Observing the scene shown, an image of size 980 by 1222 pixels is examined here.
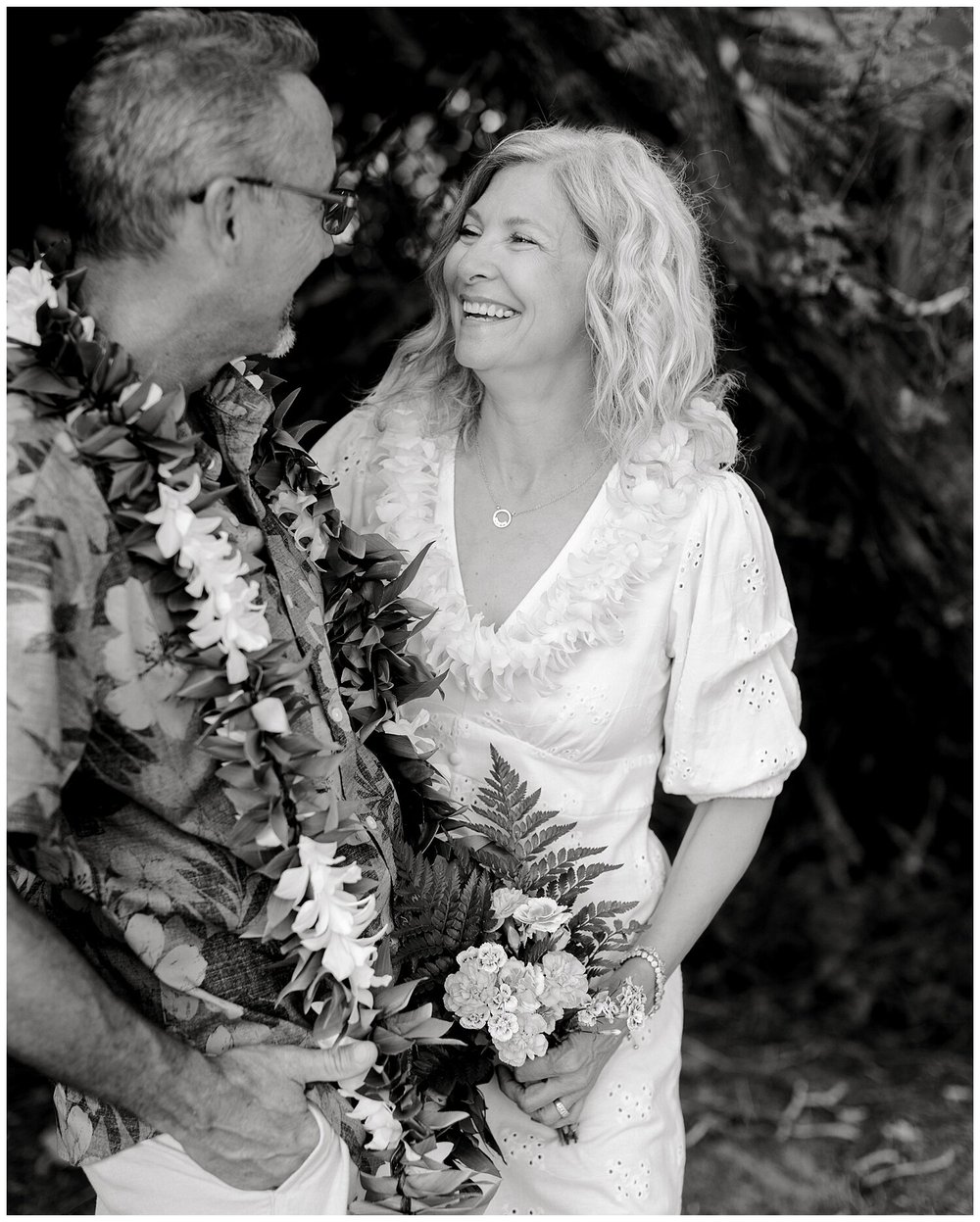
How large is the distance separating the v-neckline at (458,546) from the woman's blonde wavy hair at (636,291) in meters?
0.13

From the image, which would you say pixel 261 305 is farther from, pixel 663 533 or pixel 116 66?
pixel 663 533

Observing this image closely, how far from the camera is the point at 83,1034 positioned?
1312 mm

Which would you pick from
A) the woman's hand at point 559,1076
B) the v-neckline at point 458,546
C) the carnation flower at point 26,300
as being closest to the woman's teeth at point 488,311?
the v-neckline at point 458,546

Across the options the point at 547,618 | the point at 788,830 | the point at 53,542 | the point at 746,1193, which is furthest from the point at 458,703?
the point at 788,830

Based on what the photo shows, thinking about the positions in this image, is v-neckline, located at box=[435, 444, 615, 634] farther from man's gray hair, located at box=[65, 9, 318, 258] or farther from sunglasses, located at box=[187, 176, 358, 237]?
man's gray hair, located at box=[65, 9, 318, 258]

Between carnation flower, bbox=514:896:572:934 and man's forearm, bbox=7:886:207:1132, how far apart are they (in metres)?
0.55

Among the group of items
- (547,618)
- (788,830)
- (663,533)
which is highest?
(663,533)

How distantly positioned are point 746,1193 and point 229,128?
3337mm

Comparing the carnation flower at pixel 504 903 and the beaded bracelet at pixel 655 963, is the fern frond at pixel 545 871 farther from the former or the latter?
the beaded bracelet at pixel 655 963

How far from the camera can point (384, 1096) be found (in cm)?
161

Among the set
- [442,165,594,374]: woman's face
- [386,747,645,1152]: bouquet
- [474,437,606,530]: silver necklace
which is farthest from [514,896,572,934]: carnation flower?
[442,165,594,374]: woman's face

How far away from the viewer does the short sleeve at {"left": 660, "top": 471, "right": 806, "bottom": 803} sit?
79.5 inches

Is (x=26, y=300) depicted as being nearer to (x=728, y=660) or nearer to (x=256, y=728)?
(x=256, y=728)

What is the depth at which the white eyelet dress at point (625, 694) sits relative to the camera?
2.03 meters
